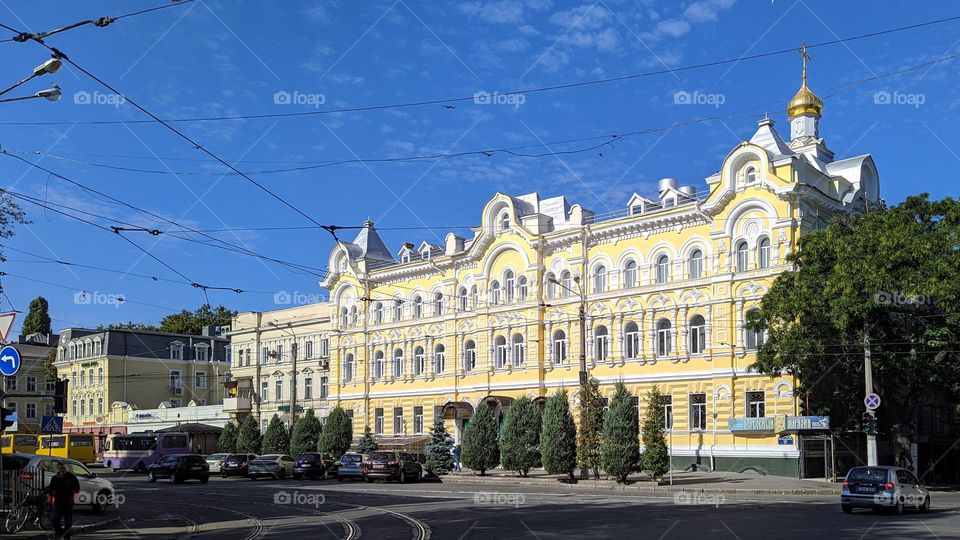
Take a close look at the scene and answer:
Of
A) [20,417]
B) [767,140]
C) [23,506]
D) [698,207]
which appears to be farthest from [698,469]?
[20,417]

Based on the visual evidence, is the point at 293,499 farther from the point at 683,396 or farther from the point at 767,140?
the point at 767,140

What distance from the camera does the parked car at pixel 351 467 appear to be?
46719mm

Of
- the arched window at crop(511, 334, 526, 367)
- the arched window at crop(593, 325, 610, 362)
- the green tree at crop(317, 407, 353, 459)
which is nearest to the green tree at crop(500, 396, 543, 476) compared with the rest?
the arched window at crop(593, 325, 610, 362)

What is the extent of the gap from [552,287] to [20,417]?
2655 inches

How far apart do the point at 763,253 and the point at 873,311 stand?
26.6 feet

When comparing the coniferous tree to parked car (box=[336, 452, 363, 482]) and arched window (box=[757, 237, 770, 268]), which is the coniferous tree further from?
arched window (box=[757, 237, 770, 268])

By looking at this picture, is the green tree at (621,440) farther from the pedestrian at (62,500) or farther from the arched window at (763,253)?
the pedestrian at (62,500)

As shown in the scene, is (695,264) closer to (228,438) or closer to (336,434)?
Result: (336,434)

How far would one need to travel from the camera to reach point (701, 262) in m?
47.8

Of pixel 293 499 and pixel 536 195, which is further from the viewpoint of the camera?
pixel 536 195

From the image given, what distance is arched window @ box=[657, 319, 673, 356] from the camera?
160ft

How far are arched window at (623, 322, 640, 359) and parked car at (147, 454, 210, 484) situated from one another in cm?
2243

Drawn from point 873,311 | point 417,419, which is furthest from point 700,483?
point 417,419

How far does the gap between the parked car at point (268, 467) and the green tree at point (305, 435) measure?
851 centimetres
